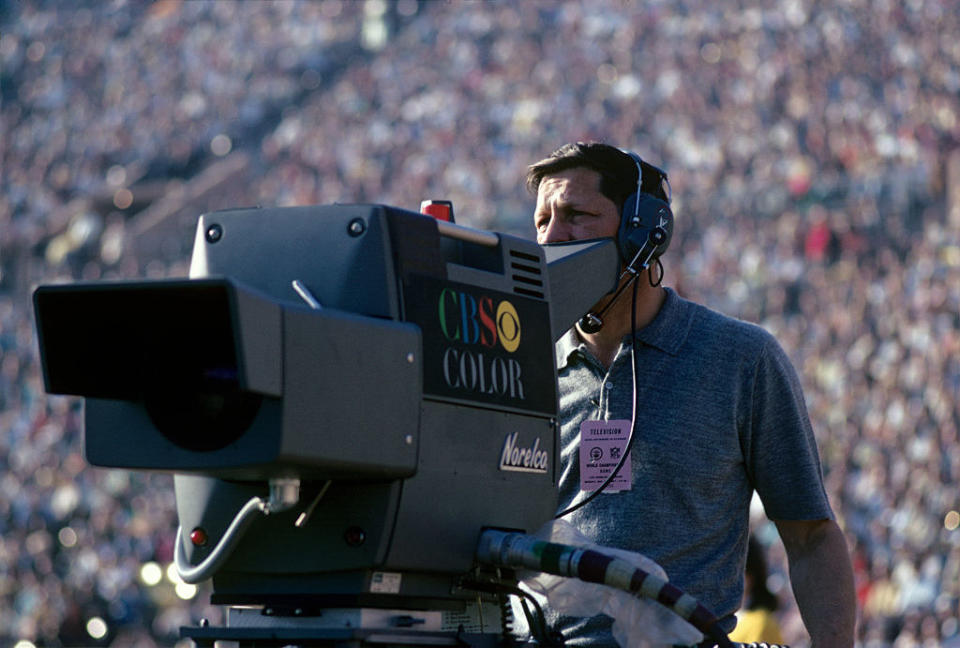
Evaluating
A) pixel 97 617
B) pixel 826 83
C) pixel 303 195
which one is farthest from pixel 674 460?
pixel 303 195

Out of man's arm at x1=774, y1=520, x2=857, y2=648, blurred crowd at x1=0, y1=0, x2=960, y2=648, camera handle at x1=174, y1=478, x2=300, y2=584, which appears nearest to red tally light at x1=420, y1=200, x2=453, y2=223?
→ camera handle at x1=174, y1=478, x2=300, y2=584

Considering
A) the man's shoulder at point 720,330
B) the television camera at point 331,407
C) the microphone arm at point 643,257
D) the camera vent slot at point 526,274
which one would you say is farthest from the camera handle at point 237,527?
the man's shoulder at point 720,330

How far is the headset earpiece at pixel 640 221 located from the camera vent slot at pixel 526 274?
31 cm

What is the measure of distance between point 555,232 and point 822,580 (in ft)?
1.76

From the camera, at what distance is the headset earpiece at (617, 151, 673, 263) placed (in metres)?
2.03

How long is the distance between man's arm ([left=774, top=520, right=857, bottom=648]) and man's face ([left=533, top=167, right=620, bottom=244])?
44cm

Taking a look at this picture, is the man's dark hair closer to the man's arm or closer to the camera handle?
the man's arm

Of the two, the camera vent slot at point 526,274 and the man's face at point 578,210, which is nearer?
the camera vent slot at point 526,274

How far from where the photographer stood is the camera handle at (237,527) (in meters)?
1.44

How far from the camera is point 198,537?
1.55 meters

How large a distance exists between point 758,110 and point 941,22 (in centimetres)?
228

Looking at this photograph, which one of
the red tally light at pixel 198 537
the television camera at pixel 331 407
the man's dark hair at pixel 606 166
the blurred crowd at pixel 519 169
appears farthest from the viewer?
the blurred crowd at pixel 519 169

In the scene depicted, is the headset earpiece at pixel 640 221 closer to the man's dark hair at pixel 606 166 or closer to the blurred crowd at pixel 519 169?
the man's dark hair at pixel 606 166

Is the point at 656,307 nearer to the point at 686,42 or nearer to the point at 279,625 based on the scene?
the point at 279,625
